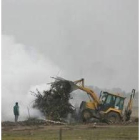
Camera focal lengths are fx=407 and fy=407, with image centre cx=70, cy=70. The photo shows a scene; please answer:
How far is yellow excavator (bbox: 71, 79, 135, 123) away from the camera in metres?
28.2

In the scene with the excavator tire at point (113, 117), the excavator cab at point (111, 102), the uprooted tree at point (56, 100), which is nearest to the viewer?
the excavator tire at point (113, 117)

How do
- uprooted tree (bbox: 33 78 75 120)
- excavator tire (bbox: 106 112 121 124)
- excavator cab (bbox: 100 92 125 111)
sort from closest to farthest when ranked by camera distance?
excavator tire (bbox: 106 112 121 124)
uprooted tree (bbox: 33 78 75 120)
excavator cab (bbox: 100 92 125 111)

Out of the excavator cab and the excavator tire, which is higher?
the excavator cab

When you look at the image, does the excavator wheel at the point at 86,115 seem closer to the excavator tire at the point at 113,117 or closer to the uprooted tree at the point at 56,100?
the uprooted tree at the point at 56,100

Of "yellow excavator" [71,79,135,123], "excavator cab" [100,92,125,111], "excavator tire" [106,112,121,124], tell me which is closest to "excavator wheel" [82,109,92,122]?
"yellow excavator" [71,79,135,123]

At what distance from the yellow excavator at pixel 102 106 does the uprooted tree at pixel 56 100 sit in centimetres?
81

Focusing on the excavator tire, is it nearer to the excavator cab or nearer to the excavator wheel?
the excavator cab

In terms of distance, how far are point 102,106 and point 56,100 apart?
3.28 m

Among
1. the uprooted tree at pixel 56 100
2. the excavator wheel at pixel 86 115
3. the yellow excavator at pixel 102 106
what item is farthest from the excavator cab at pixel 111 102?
the uprooted tree at pixel 56 100

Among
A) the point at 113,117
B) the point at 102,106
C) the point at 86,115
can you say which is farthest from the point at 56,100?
the point at 113,117

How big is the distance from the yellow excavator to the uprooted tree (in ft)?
2.65

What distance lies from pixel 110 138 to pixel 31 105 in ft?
45.2

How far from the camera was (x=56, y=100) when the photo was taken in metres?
28.6

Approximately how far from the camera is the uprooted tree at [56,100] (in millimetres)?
28328
